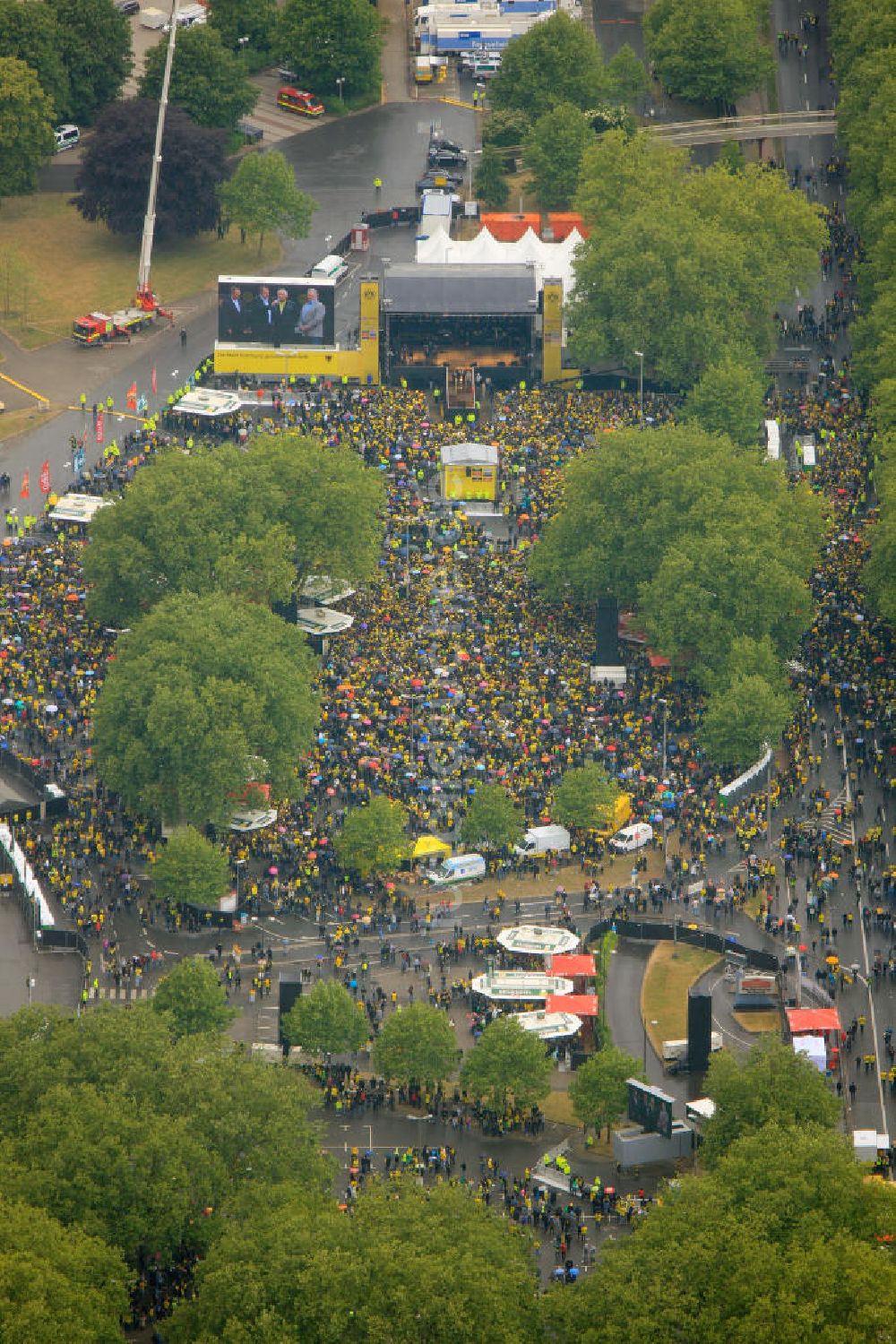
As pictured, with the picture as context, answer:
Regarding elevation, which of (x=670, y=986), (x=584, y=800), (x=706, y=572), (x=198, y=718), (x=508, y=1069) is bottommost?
(x=670, y=986)

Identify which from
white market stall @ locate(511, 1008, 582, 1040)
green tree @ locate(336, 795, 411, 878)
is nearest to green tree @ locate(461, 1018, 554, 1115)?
white market stall @ locate(511, 1008, 582, 1040)

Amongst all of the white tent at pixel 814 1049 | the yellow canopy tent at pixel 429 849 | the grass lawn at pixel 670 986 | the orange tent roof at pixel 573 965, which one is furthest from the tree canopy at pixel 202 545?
the white tent at pixel 814 1049

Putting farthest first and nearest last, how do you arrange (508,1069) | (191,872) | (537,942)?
(191,872), (537,942), (508,1069)

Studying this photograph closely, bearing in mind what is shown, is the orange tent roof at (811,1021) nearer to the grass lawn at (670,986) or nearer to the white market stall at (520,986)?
the grass lawn at (670,986)

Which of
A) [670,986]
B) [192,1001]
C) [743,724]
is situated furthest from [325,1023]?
[743,724]

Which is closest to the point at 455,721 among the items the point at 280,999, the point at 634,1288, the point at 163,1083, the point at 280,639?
the point at 280,639

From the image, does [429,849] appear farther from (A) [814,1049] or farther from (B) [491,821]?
(A) [814,1049]

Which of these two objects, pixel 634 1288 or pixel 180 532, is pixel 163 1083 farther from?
pixel 180 532

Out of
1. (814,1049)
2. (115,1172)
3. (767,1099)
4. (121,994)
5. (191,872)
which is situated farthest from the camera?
(191,872)
